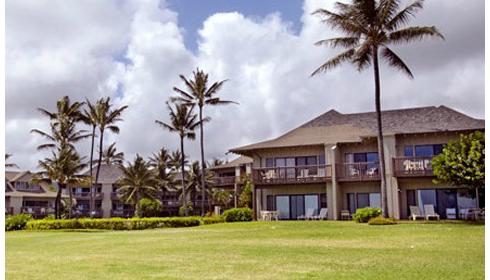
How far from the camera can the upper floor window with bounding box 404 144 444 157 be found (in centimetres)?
2628

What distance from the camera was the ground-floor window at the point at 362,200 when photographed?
90.2 feet

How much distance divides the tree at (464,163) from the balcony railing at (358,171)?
5.90 meters

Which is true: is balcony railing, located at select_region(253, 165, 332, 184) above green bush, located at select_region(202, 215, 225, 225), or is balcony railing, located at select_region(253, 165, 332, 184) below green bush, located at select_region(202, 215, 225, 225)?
above

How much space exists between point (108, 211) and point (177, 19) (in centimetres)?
5706

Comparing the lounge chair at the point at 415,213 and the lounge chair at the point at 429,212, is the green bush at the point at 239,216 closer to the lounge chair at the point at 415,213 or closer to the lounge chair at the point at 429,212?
the lounge chair at the point at 415,213

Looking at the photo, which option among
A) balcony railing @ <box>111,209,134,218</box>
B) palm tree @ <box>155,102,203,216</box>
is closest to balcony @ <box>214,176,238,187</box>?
palm tree @ <box>155,102,203,216</box>

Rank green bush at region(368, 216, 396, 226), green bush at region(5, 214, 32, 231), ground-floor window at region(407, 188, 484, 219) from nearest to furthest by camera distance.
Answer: green bush at region(368, 216, 396, 226), ground-floor window at region(407, 188, 484, 219), green bush at region(5, 214, 32, 231)

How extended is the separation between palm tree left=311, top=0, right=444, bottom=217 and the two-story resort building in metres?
4.43

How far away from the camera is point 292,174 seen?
28.0 m

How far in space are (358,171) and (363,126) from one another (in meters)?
3.73

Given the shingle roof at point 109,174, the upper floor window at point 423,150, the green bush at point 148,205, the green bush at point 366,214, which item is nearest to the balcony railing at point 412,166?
A: the upper floor window at point 423,150

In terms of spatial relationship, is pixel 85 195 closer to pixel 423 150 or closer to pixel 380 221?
pixel 423 150

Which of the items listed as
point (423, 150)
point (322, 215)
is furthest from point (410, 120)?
point (322, 215)

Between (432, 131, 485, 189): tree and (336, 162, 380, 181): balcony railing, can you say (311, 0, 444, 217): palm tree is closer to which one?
(432, 131, 485, 189): tree
